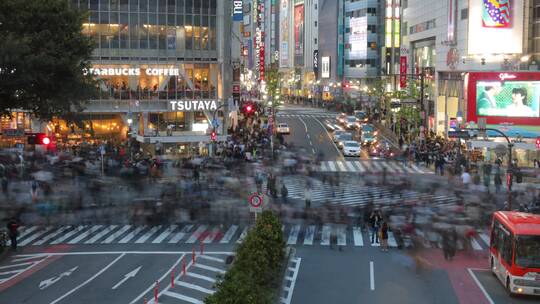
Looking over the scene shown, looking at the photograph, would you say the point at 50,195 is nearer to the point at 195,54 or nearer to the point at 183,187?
the point at 183,187

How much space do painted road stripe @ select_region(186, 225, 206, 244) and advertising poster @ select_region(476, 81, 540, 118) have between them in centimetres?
2962

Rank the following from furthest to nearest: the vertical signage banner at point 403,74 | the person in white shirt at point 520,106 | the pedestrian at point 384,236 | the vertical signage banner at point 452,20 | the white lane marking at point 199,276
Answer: the vertical signage banner at point 403,74 < the vertical signage banner at point 452,20 < the person in white shirt at point 520,106 < the pedestrian at point 384,236 < the white lane marking at point 199,276

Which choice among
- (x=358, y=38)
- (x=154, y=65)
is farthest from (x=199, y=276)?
(x=358, y=38)

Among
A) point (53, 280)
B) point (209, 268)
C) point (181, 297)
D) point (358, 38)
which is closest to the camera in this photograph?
point (181, 297)

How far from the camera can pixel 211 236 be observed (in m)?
28.5

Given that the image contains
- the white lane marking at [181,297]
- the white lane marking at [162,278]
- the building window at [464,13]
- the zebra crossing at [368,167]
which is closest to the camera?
the white lane marking at [181,297]

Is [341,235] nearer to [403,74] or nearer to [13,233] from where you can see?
[13,233]

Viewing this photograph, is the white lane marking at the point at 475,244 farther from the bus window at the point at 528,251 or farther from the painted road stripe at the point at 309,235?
the bus window at the point at 528,251

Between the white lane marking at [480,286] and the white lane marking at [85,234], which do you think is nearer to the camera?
the white lane marking at [480,286]

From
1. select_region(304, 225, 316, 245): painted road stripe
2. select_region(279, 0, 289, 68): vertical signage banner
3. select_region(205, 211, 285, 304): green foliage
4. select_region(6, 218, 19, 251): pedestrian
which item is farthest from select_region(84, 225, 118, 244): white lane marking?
select_region(279, 0, 289, 68): vertical signage banner

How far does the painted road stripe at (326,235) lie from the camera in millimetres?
27484

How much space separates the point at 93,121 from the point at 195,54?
10.2m

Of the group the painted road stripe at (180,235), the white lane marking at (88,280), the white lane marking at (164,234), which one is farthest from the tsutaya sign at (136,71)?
the white lane marking at (88,280)

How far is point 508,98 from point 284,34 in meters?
123
